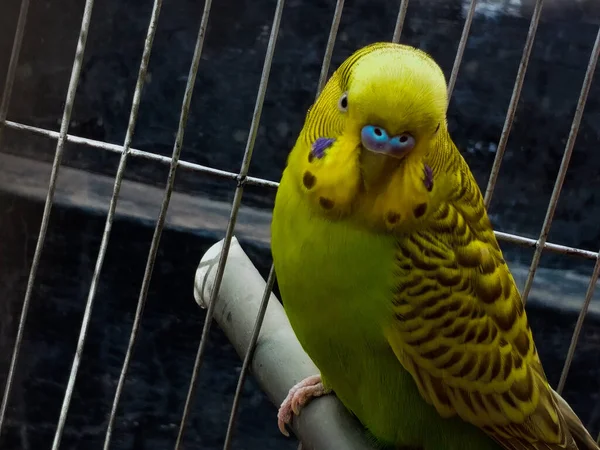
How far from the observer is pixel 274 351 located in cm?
96

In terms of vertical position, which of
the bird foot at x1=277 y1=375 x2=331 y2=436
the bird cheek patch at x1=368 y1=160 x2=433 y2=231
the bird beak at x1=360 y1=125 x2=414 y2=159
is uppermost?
the bird beak at x1=360 y1=125 x2=414 y2=159

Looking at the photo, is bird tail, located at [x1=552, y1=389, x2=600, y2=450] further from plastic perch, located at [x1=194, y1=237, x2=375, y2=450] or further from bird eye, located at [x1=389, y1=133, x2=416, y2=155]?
bird eye, located at [x1=389, y1=133, x2=416, y2=155]

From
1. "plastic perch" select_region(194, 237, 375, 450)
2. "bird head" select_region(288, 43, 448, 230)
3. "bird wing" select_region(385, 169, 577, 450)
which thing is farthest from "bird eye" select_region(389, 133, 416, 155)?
"plastic perch" select_region(194, 237, 375, 450)

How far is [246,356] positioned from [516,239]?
0.44 m

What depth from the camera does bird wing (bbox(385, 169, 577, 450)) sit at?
29.2 inches

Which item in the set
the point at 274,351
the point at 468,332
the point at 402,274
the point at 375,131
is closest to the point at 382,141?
the point at 375,131

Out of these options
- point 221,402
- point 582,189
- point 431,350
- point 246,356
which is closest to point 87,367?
point 221,402

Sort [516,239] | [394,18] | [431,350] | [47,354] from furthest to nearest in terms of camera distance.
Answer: [47,354]
[394,18]
[516,239]
[431,350]

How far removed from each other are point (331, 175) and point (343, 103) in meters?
0.08

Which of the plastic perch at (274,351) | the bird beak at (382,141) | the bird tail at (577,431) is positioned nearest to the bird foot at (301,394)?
the plastic perch at (274,351)

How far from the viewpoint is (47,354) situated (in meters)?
1.40

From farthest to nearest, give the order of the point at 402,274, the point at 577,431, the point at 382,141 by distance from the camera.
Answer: the point at 577,431 < the point at 402,274 < the point at 382,141

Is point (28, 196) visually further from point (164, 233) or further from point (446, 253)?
point (446, 253)

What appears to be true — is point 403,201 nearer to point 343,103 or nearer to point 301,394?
point 343,103
